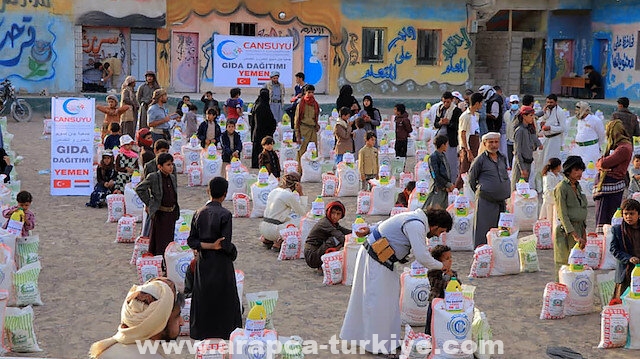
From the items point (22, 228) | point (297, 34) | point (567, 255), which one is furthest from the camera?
point (297, 34)

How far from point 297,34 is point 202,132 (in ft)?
47.5

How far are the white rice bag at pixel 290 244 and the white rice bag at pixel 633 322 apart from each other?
396 cm

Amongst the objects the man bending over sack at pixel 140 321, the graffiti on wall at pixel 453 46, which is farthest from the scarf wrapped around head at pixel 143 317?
the graffiti on wall at pixel 453 46

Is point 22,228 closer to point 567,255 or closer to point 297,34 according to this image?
point 567,255

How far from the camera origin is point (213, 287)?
7453mm

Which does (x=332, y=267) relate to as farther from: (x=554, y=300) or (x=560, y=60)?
(x=560, y=60)

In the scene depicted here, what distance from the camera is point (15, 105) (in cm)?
2436

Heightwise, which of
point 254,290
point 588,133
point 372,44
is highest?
point 372,44

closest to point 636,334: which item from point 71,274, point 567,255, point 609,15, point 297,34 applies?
point 567,255

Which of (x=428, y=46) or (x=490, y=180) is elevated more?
(x=428, y=46)

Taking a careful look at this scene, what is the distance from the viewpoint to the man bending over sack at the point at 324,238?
1029cm

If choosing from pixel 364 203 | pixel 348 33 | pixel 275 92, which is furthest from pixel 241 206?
pixel 348 33

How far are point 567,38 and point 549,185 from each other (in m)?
21.2

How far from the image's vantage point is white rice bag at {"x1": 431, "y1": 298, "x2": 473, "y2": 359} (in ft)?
24.4
